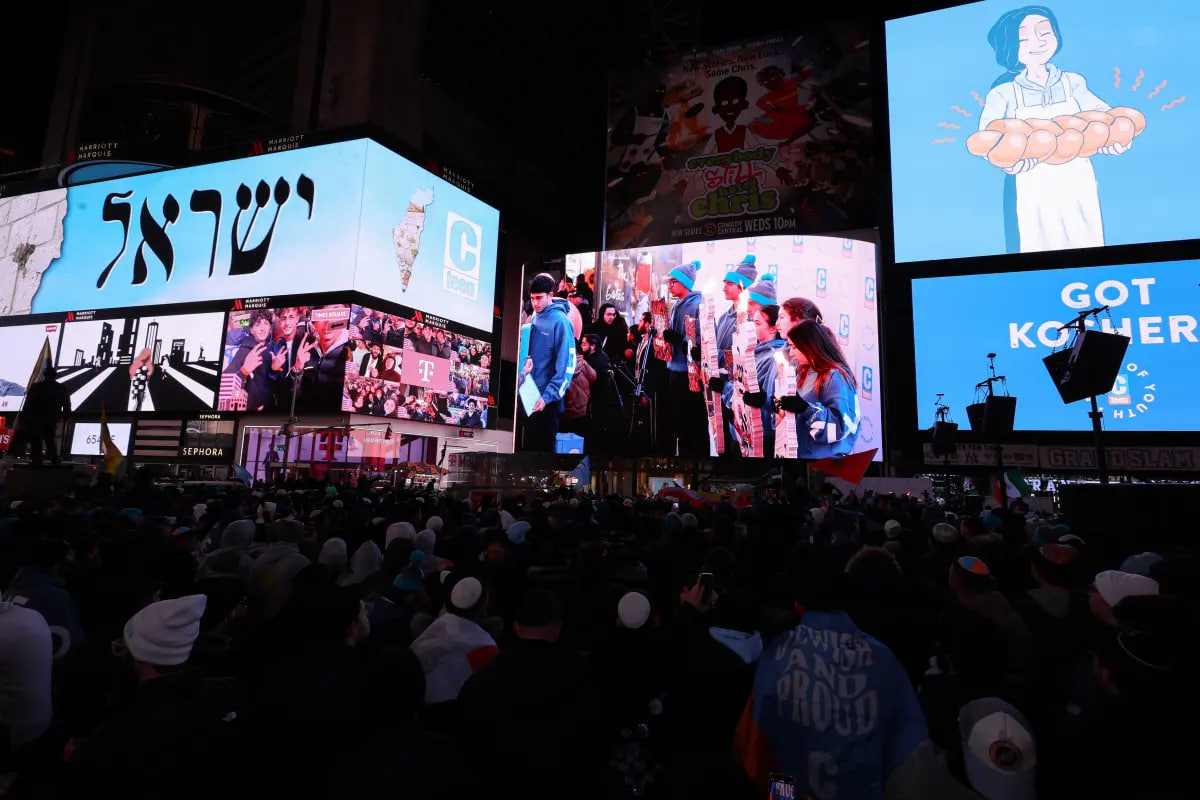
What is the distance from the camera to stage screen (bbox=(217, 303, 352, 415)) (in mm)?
29156

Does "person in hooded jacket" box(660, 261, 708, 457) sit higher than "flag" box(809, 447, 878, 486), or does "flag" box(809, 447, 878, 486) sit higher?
"person in hooded jacket" box(660, 261, 708, 457)

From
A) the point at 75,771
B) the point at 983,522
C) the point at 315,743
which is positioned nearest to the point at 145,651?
the point at 75,771

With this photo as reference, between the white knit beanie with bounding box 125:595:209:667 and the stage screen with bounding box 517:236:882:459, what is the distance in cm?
2757

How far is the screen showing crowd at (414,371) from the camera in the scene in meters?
29.6

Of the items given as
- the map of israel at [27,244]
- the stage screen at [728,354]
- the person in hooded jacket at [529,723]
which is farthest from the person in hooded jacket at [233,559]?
the map of israel at [27,244]

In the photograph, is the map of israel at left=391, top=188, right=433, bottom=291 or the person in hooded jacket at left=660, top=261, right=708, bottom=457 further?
the map of israel at left=391, top=188, right=433, bottom=291

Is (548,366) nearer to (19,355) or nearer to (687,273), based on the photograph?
(687,273)

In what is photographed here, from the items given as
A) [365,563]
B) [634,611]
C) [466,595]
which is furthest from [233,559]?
[634,611]

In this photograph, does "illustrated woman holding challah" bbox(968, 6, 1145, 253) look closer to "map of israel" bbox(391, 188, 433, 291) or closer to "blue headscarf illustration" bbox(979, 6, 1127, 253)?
"blue headscarf illustration" bbox(979, 6, 1127, 253)

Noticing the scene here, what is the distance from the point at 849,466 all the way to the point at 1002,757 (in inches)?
324

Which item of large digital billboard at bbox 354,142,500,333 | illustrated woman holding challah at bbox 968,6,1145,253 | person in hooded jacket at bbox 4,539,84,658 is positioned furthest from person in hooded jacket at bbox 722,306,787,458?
person in hooded jacket at bbox 4,539,84,658

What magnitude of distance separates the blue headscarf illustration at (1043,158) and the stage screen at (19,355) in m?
44.9

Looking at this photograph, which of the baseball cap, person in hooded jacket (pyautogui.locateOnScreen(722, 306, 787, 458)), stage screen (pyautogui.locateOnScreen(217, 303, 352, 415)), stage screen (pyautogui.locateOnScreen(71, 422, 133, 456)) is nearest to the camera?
the baseball cap

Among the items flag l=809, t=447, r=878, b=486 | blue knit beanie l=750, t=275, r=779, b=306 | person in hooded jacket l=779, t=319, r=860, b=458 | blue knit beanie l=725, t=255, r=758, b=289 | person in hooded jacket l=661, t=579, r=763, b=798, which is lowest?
person in hooded jacket l=661, t=579, r=763, b=798
